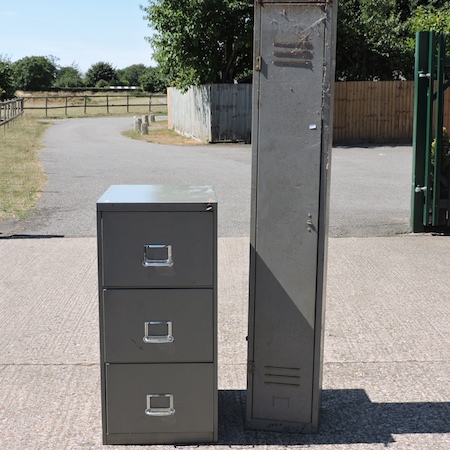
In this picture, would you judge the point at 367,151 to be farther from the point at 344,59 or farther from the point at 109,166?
the point at 109,166

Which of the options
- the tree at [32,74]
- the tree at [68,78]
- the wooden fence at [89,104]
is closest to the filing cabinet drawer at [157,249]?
the wooden fence at [89,104]

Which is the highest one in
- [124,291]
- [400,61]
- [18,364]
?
[400,61]

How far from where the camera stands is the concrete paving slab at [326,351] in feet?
13.7

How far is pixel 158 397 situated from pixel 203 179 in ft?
39.8

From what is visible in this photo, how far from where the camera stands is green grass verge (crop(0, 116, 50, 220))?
1202 centimetres

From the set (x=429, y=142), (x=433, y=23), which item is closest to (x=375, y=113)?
(x=433, y=23)

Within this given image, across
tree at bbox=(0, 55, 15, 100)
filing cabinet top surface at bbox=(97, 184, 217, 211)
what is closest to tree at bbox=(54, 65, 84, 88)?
tree at bbox=(0, 55, 15, 100)

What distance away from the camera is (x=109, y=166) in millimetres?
18938

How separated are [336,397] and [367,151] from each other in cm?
1885

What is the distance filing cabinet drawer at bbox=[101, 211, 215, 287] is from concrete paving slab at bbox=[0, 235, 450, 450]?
2.89ft

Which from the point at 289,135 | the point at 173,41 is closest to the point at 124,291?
the point at 289,135

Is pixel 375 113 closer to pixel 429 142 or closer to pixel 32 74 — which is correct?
pixel 429 142

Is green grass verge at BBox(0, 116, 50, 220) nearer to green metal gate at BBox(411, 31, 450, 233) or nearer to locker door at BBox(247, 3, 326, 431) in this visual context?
green metal gate at BBox(411, 31, 450, 233)

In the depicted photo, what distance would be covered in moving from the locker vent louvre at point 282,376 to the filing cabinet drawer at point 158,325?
0.36 metres
